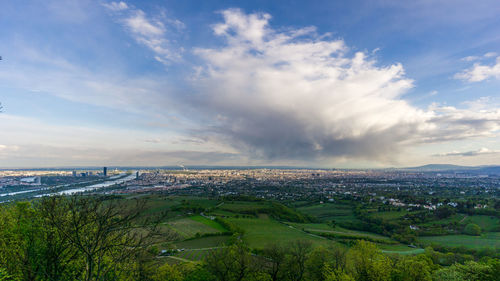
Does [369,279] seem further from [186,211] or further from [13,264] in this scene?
[186,211]

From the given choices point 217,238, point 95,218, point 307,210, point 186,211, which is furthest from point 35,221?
point 307,210

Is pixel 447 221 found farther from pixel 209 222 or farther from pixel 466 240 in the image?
pixel 209 222

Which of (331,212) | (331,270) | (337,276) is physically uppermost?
(331,270)

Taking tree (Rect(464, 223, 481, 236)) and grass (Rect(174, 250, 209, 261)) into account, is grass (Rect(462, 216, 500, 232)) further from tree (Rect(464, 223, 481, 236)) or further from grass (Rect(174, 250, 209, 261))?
grass (Rect(174, 250, 209, 261))

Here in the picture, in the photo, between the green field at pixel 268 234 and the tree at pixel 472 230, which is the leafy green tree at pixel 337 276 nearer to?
the green field at pixel 268 234

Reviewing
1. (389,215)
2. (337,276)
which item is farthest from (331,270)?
(389,215)
